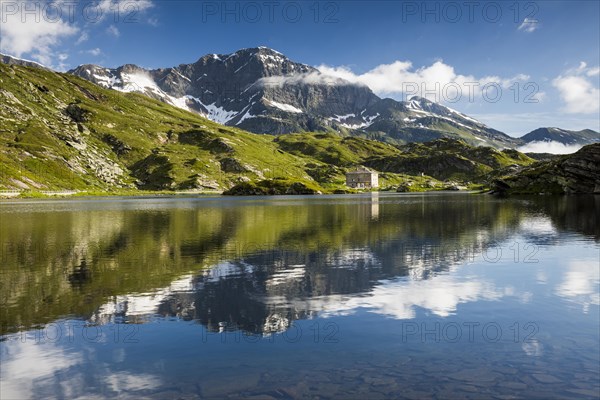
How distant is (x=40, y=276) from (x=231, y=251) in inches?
727

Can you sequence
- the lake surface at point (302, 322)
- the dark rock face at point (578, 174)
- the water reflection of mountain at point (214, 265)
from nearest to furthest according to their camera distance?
the lake surface at point (302, 322)
the water reflection of mountain at point (214, 265)
the dark rock face at point (578, 174)

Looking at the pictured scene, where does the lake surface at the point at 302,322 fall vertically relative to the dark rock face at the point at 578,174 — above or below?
below

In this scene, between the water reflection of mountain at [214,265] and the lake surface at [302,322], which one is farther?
the water reflection of mountain at [214,265]

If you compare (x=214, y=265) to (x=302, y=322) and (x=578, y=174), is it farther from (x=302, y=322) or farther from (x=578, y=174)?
(x=578, y=174)

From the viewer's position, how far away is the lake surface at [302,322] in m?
16.0

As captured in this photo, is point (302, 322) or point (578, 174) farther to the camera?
point (578, 174)

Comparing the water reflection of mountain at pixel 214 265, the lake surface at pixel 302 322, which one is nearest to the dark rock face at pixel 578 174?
the water reflection of mountain at pixel 214 265

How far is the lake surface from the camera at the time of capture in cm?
1605

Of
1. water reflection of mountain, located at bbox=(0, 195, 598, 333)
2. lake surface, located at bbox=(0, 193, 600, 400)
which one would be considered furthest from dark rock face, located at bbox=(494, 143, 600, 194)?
lake surface, located at bbox=(0, 193, 600, 400)

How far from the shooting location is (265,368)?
17.2m

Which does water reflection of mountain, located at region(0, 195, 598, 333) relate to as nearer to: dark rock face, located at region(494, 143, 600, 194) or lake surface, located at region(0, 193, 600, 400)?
lake surface, located at region(0, 193, 600, 400)

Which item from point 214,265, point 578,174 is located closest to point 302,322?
point 214,265

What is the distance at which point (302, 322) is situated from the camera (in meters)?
23.4

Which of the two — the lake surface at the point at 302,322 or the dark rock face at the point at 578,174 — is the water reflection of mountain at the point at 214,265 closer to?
the lake surface at the point at 302,322
